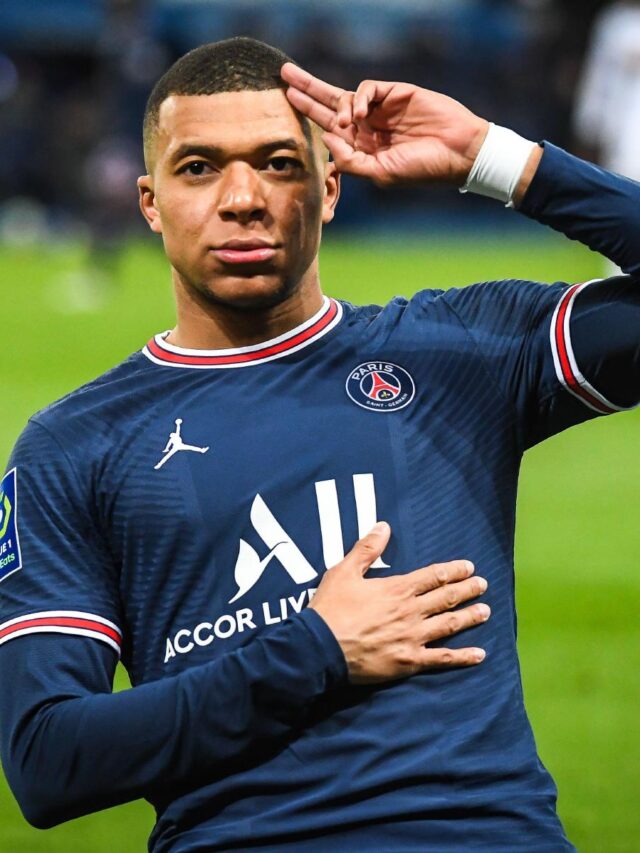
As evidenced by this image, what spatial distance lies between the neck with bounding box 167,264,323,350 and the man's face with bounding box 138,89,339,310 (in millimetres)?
36

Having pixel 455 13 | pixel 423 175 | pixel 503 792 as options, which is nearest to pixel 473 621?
pixel 503 792

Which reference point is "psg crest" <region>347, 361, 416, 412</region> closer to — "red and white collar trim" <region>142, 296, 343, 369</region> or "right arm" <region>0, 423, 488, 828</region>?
"red and white collar trim" <region>142, 296, 343, 369</region>

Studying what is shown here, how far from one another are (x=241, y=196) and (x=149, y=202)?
1.36 feet

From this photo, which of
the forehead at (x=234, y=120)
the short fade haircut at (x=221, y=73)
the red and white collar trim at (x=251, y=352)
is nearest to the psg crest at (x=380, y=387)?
the red and white collar trim at (x=251, y=352)

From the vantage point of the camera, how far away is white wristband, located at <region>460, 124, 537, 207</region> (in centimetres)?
347

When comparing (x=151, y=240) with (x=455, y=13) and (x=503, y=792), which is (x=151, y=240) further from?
(x=503, y=792)

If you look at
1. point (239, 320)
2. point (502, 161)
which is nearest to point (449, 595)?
point (239, 320)

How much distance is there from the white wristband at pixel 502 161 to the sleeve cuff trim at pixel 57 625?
47.5 inches

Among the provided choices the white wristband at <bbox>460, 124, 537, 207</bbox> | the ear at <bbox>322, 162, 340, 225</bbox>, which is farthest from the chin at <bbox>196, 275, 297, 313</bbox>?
the white wristband at <bbox>460, 124, 537, 207</bbox>

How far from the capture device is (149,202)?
3.86 metres

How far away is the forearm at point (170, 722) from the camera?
10.5ft

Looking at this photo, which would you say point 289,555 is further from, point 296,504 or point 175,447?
point 175,447

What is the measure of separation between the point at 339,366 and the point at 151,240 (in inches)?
882

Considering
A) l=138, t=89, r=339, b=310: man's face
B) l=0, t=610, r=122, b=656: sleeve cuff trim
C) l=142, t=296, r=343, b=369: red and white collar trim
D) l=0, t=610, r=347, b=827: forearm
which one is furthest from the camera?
l=142, t=296, r=343, b=369: red and white collar trim
